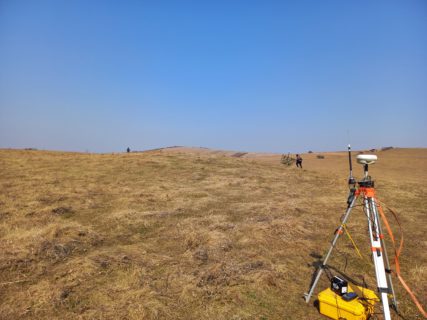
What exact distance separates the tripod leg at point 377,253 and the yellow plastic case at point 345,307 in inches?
27.2

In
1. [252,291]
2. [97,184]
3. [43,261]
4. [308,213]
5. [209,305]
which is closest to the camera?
[209,305]

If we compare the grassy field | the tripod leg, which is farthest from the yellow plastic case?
the tripod leg

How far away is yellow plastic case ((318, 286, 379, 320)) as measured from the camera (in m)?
4.86

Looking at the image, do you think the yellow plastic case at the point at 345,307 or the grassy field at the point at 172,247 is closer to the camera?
the yellow plastic case at the point at 345,307

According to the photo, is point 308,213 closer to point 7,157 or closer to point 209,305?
point 209,305

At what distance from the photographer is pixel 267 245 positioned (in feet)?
28.0

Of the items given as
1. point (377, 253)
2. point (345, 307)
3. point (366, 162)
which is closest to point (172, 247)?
point (345, 307)

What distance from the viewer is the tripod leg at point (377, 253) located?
4.28 m

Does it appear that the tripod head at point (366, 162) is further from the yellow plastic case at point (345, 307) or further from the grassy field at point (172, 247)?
the grassy field at point (172, 247)

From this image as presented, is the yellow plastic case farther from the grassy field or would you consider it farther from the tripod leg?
the tripod leg

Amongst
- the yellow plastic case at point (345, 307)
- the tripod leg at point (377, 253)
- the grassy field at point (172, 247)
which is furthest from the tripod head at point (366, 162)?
the grassy field at point (172, 247)

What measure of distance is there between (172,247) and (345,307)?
4.89 m

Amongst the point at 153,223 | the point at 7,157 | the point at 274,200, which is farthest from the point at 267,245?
the point at 7,157

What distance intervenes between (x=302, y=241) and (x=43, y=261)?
274 inches
